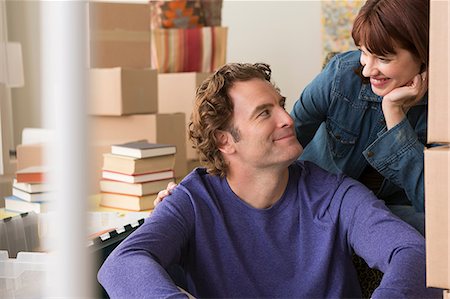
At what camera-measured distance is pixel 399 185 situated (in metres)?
1.57

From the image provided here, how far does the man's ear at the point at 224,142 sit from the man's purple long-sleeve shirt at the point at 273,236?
70 mm

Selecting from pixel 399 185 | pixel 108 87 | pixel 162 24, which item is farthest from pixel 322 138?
pixel 162 24

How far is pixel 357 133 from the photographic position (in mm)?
1648

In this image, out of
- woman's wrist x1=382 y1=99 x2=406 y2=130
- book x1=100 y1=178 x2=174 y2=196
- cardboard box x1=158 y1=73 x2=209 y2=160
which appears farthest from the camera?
cardboard box x1=158 y1=73 x2=209 y2=160

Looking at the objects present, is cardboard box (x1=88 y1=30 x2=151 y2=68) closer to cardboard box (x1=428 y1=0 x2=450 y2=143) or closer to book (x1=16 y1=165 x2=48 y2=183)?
book (x1=16 y1=165 x2=48 y2=183)

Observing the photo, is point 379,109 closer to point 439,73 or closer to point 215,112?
point 215,112

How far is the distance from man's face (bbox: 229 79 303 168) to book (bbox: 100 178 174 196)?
1004mm

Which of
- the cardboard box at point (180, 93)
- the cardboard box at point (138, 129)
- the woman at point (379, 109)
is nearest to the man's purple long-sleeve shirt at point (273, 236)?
the woman at point (379, 109)

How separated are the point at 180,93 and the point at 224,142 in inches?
67.6

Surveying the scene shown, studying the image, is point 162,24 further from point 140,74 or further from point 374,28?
point 374,28

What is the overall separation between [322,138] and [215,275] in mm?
503

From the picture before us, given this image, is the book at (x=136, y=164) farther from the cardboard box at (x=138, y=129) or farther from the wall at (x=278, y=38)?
the wall at (x=278, y=38)

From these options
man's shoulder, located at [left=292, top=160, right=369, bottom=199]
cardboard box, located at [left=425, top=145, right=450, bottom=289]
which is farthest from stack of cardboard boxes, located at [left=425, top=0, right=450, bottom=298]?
man's shoulder, located at [left=292, top=160, right=369, bottom=199]

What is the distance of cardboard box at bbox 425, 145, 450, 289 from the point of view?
897mm
